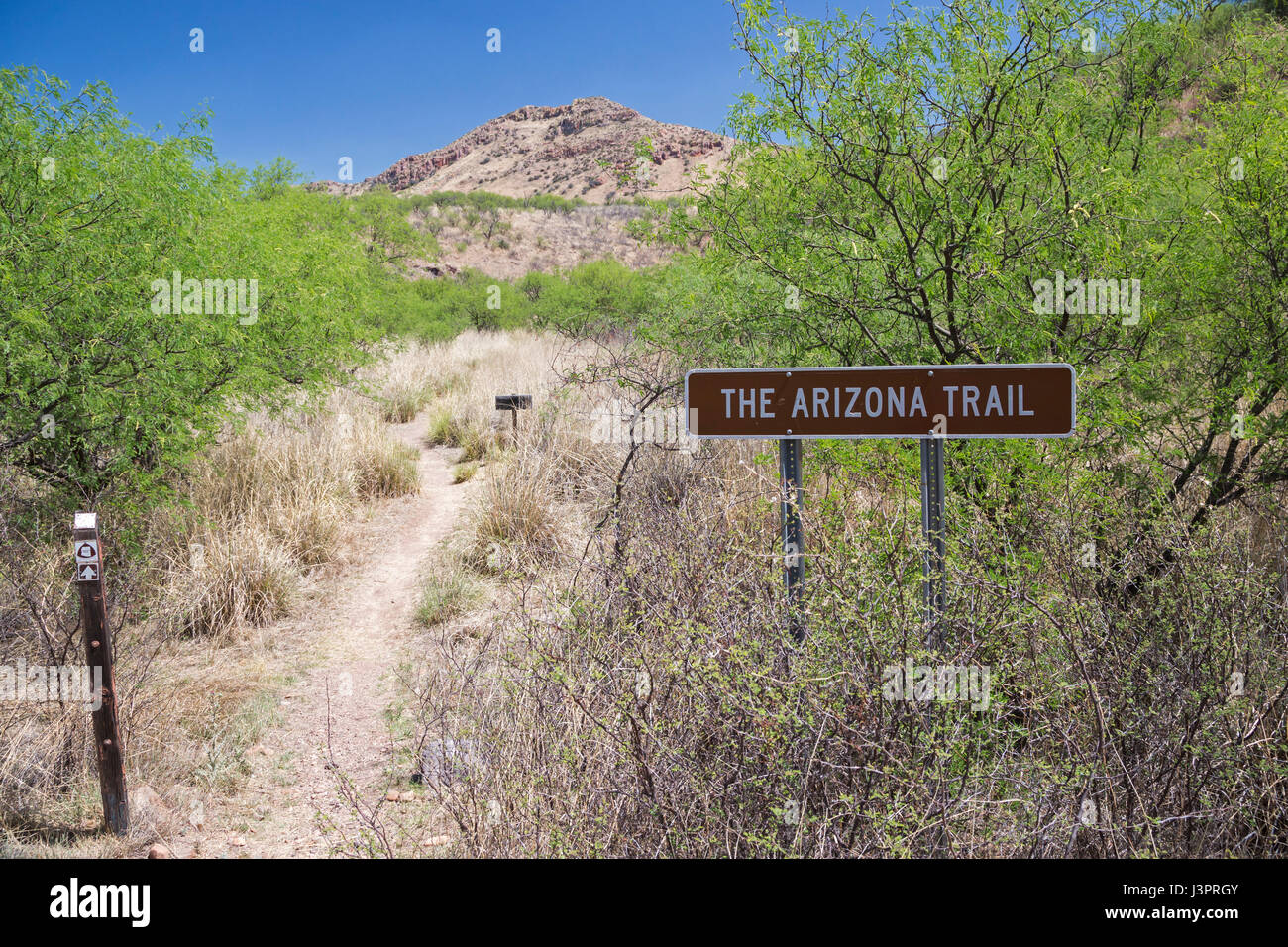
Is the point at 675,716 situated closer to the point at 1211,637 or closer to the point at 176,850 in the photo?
the point at 1211,637

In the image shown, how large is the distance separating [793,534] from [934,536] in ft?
1.45

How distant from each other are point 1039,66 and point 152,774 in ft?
16.7

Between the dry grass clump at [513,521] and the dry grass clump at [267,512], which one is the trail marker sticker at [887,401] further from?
the dry grass clump at [267,512]

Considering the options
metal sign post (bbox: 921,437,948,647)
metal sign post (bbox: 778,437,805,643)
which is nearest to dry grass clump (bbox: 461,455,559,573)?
metal sign post (bbox: 778,437,805,643)

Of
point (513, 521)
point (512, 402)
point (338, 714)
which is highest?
point (512, 402)

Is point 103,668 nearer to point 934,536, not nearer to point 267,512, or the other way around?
point 934,536

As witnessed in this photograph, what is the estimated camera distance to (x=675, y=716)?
2508 millimetres

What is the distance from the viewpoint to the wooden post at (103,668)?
3238 millimetres

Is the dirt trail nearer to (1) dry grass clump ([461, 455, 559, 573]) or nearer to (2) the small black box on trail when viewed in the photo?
(1) dry grass clump ([461, 455, 559, 573])

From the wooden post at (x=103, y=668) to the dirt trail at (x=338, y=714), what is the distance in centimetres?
33

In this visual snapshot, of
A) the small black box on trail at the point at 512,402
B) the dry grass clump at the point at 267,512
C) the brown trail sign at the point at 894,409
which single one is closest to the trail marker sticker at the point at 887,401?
the brown trail sign at the point at 894,409

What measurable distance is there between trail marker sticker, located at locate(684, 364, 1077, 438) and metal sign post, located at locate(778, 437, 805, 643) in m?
0.10

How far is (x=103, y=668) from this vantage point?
3297 mm

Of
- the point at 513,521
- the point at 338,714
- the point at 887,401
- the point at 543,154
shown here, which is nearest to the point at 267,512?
the point at 513,521
